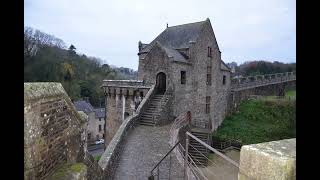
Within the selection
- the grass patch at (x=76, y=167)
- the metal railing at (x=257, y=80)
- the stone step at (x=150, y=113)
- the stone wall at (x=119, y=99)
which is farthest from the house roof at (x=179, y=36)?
the grass patch at (x=76, y=167)

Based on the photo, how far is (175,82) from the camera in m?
19.9

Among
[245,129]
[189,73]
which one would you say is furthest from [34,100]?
[245,129]

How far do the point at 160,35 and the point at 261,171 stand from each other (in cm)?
2490

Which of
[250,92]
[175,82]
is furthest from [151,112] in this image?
[250,92]

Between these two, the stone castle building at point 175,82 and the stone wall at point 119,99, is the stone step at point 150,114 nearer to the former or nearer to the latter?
the stone castle building at point 175,82

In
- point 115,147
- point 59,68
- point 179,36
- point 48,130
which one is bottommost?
point 115,147

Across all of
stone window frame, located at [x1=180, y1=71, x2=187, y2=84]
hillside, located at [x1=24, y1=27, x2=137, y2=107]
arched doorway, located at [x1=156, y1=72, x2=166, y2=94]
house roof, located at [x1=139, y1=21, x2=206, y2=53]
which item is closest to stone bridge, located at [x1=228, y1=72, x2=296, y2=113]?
house roof, located at [x1=139, y1=21, x2=206, y2=53]

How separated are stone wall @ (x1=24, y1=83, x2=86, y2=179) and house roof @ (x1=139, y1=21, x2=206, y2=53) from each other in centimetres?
1799

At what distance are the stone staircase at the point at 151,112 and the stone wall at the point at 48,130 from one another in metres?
11.9

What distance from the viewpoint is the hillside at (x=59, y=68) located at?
28.3 metres

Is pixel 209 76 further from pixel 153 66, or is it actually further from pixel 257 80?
pixel 257 80

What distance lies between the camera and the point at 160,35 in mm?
26188

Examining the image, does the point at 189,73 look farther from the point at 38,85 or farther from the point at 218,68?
the point at 38,85

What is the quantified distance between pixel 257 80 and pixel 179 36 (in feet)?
73.4
